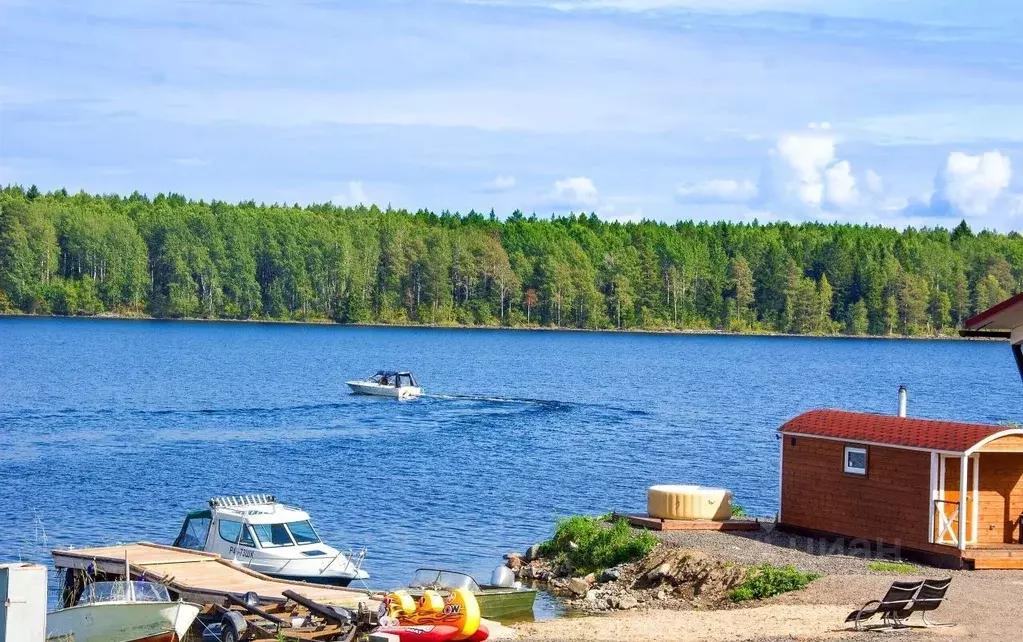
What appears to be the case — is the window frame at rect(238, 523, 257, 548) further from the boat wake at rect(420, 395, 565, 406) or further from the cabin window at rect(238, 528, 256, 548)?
the boat wake at rect(420, 395, 565, 406)

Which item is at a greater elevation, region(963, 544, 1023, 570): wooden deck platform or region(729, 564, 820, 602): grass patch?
region(963, 544, 1023, 570): wooden deck platform

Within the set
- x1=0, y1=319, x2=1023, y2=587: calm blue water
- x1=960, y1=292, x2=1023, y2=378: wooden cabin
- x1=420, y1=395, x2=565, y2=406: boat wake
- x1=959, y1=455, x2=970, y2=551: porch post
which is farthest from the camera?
x1=420, y1=395, x2=565, y2=406: boat wake

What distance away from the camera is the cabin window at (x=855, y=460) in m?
30.0

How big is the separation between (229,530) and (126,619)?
24.1 feet

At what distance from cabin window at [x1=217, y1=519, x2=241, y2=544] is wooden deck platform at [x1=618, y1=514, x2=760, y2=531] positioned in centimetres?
936

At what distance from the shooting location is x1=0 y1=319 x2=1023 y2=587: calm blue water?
40406 mm

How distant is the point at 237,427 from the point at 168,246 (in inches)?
4817

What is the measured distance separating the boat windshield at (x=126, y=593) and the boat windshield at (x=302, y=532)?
22.5 ft

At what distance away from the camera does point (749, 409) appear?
84625 mm

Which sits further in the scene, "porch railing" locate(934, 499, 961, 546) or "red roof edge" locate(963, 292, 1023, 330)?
"porch railing" locate(934, 499, 961, 546)

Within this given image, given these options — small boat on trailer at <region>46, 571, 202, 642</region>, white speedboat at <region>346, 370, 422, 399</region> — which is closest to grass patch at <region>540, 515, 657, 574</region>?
small boat on trailer at <region>46, 571, 202, 642</region>

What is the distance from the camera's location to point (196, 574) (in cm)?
2636

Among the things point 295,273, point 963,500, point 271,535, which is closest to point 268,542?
point 271,535

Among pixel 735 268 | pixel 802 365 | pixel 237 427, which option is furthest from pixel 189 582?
pixel 735 268
